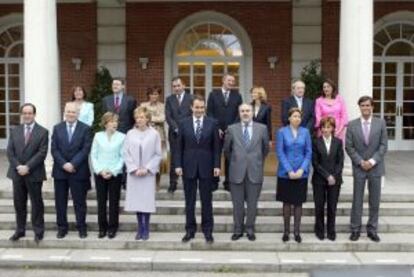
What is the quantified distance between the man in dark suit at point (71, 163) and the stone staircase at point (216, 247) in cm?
33

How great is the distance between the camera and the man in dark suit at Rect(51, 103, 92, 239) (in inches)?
324

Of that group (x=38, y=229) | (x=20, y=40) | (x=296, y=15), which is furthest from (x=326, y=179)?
(x=20, y=40)

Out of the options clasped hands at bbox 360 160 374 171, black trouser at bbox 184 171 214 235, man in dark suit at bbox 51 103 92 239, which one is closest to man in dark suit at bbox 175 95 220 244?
black trouser at bbox 184 171 214 235

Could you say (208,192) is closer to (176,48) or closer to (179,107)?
(179,107)

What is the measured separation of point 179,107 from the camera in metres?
9.59

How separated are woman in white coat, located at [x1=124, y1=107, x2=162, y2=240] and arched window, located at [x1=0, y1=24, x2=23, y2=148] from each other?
9438 mm

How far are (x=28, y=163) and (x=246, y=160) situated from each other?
2.68 m

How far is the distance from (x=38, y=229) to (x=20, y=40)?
9.54m

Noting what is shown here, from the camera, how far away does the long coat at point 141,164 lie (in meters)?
8.12

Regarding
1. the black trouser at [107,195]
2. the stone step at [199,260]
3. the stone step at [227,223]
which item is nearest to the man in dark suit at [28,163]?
the stone step at [199,260]

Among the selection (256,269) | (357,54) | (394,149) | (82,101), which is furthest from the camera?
(394,149)

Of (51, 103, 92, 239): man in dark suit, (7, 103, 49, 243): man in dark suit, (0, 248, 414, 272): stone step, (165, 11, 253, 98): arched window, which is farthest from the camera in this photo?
(165, 11, 253, 98): arched window

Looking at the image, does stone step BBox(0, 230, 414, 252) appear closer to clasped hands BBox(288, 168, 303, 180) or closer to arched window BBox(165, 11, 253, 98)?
clasped hands BBox(288, 168, 303, 180)

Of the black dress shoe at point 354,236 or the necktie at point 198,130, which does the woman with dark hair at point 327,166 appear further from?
the necktie at point 198,130
